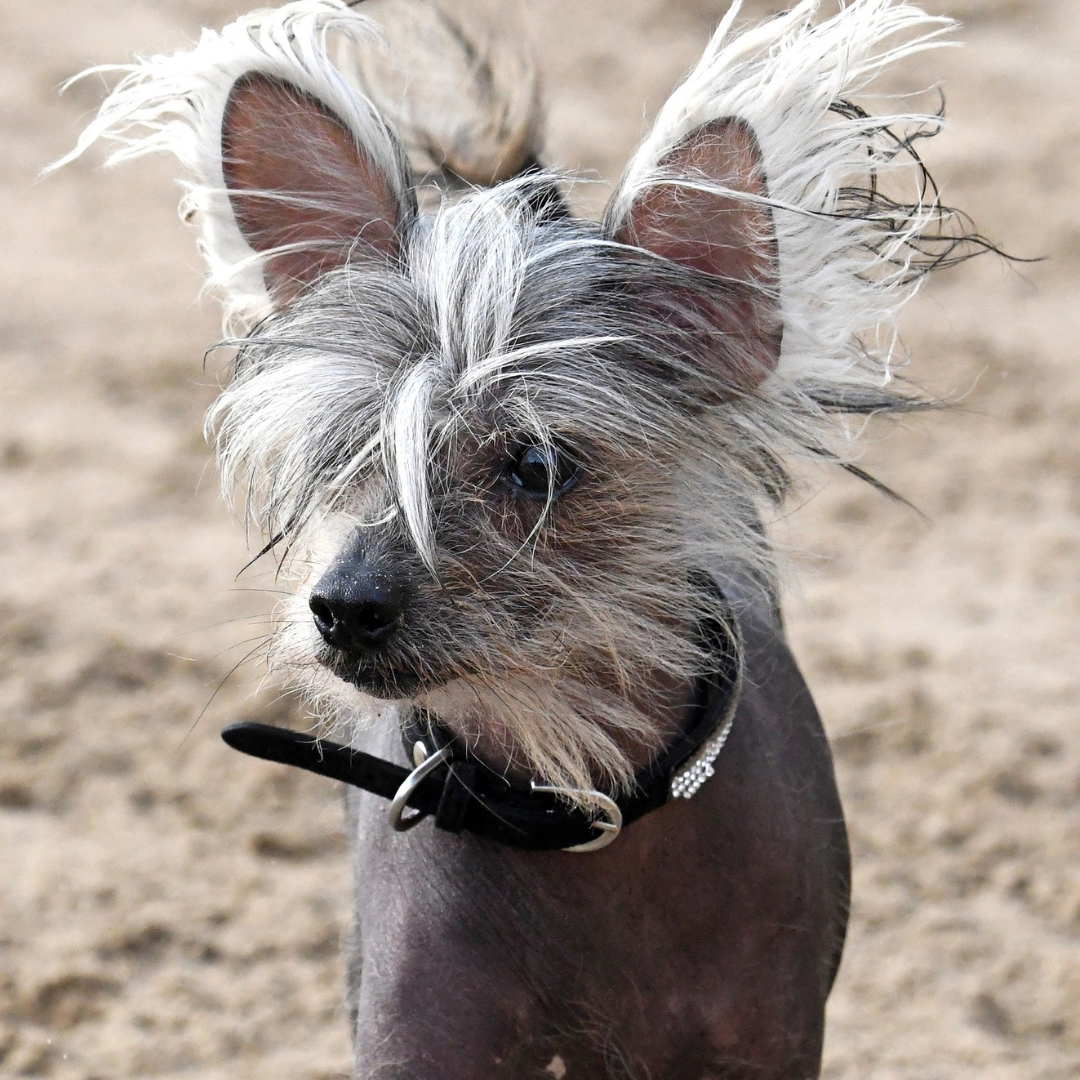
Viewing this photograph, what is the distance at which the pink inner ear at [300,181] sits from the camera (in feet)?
6.04

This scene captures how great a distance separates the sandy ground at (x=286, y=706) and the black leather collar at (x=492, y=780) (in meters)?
0.28

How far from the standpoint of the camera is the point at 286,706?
3367 millimetres

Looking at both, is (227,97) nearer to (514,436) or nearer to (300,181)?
(300,181)

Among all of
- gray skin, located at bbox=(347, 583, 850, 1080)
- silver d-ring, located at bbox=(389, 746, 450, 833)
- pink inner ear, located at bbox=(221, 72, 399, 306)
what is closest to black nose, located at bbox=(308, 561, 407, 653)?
silver d-ring, located at bbox=(389, 746, 450, 833)

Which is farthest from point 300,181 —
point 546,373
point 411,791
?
point 411,791

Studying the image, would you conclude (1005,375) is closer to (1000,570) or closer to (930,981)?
(1000,570)

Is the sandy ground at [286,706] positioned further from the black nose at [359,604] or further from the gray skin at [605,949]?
the black nose at [359,604]

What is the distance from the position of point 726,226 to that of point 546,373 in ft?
0.85

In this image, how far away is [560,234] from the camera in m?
1.79

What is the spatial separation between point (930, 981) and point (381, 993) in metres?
1.36

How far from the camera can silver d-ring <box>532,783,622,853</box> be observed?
171 cm

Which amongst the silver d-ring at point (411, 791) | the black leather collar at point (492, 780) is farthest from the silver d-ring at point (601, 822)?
the silver d-ring at point (411, 791)

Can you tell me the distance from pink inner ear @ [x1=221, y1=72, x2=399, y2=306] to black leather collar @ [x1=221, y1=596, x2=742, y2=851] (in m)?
0.57

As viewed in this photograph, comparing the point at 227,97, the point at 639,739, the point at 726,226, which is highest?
the point at 227,97
